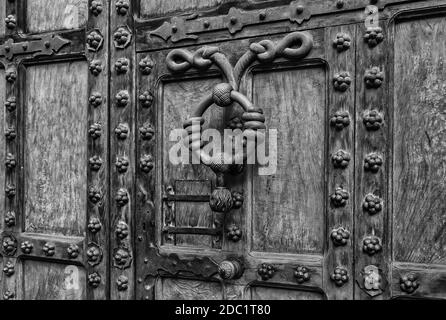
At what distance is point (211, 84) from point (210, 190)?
0.23 metres

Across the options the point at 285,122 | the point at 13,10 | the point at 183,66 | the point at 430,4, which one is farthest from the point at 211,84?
the point at 13,10

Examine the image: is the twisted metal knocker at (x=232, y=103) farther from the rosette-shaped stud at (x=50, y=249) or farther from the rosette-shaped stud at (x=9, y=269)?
the rosette-shaped stud at (x=9, y=269)

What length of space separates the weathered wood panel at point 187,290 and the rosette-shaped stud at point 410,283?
0.39 meters

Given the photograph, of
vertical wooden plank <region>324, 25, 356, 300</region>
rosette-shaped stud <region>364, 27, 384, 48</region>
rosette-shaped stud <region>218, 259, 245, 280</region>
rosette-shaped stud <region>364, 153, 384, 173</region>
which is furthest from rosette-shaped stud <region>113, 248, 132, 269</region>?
rosette-shaped stud <region>364, 27, 384, 48</region>

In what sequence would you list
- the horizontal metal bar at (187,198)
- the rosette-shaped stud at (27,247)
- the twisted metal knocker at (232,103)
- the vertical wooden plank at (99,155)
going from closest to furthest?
the twisted metal knocker at (232,103) < the horizontal metal bar at (187,198) < the vertical wooden plank at (99,155) < the rosette-shaped stud at (27,247)

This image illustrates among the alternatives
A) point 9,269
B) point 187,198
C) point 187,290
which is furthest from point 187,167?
point 9,269

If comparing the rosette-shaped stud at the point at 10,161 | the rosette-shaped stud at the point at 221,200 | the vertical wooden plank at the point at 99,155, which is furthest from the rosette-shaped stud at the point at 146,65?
the rosette-shaped stud at the point at 10,161

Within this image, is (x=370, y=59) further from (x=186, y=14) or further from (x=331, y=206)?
(x=186, y=14)

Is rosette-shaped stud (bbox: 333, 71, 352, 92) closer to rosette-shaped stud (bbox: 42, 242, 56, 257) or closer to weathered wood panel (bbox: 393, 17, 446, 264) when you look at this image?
weathered wood panel (bbox: 393, 17, 446, 264)

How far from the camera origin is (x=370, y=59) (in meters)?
1.05

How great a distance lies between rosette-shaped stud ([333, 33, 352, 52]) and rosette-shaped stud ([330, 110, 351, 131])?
12 centimetres

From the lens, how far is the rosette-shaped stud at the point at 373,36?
1043mm

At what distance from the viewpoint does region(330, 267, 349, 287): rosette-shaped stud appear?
1070 mm

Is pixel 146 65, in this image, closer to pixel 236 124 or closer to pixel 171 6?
pixel 171 6
